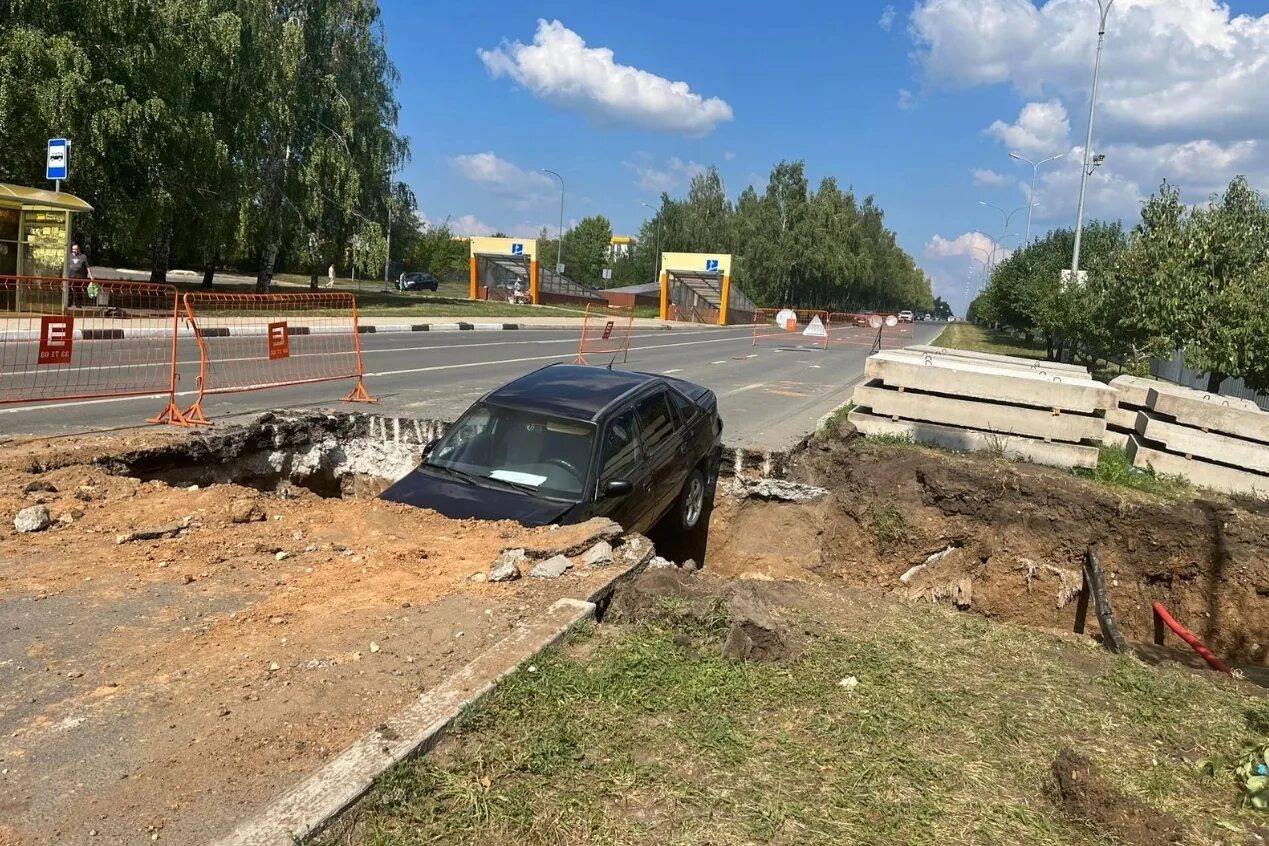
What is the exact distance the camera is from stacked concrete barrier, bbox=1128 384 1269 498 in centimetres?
827

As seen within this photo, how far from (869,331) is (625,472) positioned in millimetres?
49139

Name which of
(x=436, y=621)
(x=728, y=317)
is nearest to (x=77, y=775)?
(x=436, y=621)

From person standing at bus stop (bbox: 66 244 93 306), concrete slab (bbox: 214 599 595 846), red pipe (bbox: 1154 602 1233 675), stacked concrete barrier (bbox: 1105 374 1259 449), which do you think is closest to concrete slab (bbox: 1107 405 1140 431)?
stacked concrete barrier (bbox: 1105 374 1259 449)

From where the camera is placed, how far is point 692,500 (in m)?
8.02

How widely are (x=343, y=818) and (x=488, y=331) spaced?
27073 millimetres

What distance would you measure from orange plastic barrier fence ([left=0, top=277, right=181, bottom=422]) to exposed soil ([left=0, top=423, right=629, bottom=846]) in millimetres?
3587

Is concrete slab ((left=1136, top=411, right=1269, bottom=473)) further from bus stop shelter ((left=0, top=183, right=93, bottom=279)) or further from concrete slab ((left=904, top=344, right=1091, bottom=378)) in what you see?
bus stop shelter ((left=0, top=183, right=93, bottom=279))

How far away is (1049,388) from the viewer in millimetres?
8867

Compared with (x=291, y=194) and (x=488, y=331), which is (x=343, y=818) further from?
(x=291, y=194)

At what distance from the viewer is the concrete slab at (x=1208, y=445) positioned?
325 inches

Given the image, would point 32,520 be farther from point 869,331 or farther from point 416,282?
Answer: point 416,282

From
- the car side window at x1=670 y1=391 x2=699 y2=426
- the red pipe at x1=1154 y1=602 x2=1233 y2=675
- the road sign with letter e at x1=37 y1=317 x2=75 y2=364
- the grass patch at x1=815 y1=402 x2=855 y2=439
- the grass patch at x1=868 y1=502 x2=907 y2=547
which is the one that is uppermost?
the road sign with letter e at x1=37 y1=317 x2=75 y2=364

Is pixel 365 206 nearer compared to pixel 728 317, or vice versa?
pixel 365 206

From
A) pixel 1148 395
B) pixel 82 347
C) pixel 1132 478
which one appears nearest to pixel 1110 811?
pixel 1132 478
